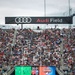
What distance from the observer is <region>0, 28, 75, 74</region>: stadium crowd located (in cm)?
2906

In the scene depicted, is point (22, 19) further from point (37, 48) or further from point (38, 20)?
point (37, 48)

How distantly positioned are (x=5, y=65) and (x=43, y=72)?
12.5ft

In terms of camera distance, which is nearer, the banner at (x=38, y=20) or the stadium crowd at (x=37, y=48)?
the stadium crowd at (x=37, y=48)

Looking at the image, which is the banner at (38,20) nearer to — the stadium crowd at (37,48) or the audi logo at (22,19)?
the audi logo at (22,19)

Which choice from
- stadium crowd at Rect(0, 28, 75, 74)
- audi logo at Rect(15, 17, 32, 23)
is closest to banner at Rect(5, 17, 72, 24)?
audi logo at Rect(15, 17, 32, 23)

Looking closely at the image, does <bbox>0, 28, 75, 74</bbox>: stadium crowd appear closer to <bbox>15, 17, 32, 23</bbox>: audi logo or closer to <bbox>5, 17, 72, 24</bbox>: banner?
<bbox>5, 17, 72, 24</bbox>: banner

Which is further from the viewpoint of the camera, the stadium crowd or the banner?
the banner

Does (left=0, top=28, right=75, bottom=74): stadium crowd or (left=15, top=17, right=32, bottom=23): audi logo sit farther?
(left=15, top=17, right=32, bottom=23): audi logo

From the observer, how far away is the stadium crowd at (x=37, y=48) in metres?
29.1

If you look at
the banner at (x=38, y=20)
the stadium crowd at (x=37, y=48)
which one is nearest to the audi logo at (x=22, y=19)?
the banner at (x=38, y=20)

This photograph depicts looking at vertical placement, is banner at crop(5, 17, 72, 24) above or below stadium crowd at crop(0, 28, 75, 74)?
above

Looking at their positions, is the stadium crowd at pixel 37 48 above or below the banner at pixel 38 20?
below

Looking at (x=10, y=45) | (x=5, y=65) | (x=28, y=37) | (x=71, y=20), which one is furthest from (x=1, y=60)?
(x=71, y=20)

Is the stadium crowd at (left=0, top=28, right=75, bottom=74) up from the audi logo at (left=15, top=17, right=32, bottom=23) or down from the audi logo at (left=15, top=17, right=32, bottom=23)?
down
